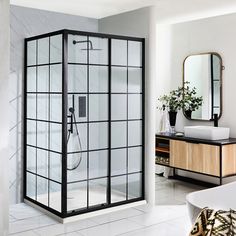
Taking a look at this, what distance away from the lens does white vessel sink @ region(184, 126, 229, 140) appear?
5.66 metres

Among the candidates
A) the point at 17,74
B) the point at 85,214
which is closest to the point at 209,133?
the point at 85,214

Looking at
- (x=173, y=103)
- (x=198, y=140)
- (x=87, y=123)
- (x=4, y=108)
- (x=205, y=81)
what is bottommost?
(x=198, y=140)

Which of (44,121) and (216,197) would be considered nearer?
(216,197)

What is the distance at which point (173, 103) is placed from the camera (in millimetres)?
6605

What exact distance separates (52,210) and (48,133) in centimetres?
96

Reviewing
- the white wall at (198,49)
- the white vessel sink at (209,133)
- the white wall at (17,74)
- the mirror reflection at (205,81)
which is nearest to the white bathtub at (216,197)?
the white vessel sink at (209,133)

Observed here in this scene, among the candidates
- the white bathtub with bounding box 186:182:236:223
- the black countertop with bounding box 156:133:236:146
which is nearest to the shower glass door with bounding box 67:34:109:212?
the white bathtub with bounding box 186:182:236:223

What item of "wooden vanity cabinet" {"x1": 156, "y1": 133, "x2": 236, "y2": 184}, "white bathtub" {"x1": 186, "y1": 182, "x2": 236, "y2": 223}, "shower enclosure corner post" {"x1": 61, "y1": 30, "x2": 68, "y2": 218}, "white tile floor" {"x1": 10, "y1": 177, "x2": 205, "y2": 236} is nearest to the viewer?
"white bathtub" {"x1": 186, "y1": 182, "x2": 236, "y2": 223}

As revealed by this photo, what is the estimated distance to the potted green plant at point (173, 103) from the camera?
6582 mm

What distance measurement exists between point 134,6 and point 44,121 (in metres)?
1.95

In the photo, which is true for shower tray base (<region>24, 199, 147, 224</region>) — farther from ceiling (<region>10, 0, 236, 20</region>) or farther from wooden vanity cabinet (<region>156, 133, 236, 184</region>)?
ceiling (<region>10, 0, 236, 20</region>)

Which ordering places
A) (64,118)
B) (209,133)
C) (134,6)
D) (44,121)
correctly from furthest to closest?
(209,133), (134,6), (44,121), (64,118)

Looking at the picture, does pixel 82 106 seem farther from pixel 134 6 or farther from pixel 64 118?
pixel 134 6

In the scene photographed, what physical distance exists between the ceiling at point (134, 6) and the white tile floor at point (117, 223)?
269cm
